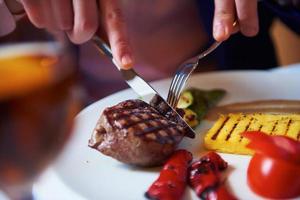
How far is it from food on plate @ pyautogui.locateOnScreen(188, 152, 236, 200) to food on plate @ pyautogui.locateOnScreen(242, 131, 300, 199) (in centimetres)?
6

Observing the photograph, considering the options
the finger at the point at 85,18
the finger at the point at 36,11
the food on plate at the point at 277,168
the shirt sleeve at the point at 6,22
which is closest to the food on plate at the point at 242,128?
the food on plate at the point at 277,168

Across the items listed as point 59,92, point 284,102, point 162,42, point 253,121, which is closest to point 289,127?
point 253,121

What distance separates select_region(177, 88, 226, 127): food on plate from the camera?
3.21ft

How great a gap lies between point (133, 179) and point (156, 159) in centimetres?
6

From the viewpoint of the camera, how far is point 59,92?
0.70 metres

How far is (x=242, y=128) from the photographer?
0.90m

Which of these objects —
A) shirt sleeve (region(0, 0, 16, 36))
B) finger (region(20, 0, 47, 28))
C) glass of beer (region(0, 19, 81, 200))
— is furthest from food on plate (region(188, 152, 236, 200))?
shirt sleeve (region(0, 0, 16, 36))

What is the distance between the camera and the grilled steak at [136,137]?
792 mm

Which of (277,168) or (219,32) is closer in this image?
(277,168)

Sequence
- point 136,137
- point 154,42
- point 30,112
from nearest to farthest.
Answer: point 30,112, point 136,137, point 154,42

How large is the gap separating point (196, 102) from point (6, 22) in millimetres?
509

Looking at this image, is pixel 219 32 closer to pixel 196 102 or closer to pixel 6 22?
pixel 196 102

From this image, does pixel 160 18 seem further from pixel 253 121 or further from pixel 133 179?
pixel 133 179

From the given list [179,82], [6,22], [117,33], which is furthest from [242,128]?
[6,22]
